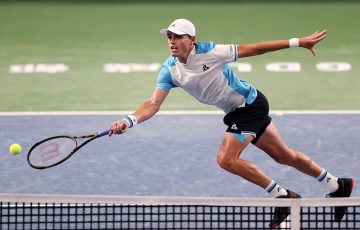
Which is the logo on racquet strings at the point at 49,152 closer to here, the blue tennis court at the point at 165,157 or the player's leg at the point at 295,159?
the blue tennis court at the point at 165,157

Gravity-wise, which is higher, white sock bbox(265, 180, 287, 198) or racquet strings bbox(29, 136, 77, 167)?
racquet strings bbox(29, 136, 77, 167)

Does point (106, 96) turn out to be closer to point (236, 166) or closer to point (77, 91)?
point (77, 91)

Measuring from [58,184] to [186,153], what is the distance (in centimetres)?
173

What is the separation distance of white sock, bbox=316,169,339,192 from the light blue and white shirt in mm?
1092

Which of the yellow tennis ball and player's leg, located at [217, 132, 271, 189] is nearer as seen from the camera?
player's leg, located at [217, 132, 271, 189]

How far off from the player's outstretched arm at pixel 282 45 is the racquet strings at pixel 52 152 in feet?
5.67

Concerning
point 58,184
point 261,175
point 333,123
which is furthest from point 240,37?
point 261,175

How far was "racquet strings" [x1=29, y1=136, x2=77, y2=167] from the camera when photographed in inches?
359

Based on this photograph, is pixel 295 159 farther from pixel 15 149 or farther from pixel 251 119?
pixel 15 149

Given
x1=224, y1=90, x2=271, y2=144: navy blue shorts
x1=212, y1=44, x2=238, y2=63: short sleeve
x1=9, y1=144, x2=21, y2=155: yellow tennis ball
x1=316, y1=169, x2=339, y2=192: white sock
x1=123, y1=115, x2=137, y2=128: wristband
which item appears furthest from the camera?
x1=9, y1=144, x2=21, y2=155: yellow tennis ball

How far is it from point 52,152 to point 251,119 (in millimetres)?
1859

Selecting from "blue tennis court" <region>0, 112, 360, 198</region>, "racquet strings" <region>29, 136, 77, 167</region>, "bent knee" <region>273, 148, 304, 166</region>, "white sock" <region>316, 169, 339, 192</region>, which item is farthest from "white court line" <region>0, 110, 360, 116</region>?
"racquet strings" <region>29, 136, 77, 167</region>

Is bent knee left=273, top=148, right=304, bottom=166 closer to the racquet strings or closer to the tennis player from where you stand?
the tennis player

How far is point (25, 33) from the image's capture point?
57.9 ft
